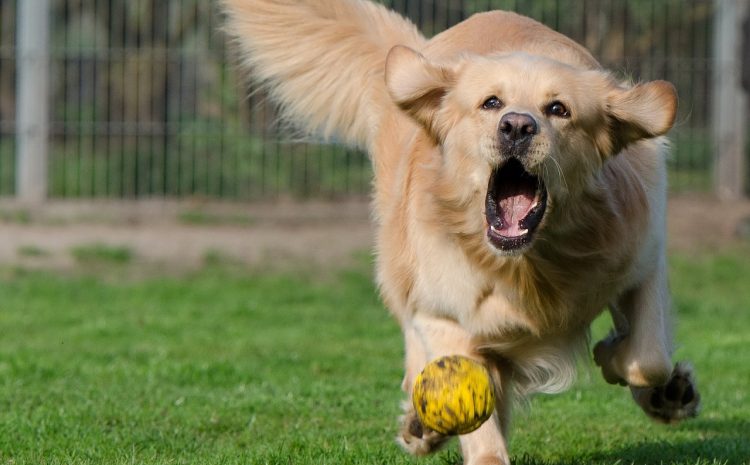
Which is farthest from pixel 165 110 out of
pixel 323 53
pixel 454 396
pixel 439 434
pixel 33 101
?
pixel 454 396

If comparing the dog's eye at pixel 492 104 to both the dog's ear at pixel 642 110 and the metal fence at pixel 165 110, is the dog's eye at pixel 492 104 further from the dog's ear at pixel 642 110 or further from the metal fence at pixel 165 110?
the metal fence at pixel 165 110

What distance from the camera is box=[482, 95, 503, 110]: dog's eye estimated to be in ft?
14.6

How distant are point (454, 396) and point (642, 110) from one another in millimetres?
1199

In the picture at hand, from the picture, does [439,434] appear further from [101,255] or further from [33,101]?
[33,101]

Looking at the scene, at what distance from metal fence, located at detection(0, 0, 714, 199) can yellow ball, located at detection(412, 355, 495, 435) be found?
9447 millimetres

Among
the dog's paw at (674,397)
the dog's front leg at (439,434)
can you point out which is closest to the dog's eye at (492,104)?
the dog's front leg at (439,434)

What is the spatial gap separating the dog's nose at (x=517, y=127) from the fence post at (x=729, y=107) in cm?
1065

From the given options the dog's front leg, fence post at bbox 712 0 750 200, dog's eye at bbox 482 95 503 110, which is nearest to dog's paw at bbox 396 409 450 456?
the dog's front leg

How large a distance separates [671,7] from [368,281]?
5.43m

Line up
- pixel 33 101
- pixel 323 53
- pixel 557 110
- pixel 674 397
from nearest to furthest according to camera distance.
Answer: pixel 557 110 → pixel 674 397 → pixel 323 53 → pixel 33 101

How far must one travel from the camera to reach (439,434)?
4805 millimetres

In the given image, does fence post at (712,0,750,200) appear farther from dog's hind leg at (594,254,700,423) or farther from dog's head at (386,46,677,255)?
dog's head at (386,46,677,255)

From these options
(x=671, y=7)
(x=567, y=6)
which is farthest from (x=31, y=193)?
(x=671, y=7)

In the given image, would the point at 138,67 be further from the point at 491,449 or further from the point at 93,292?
the point at 491,449
